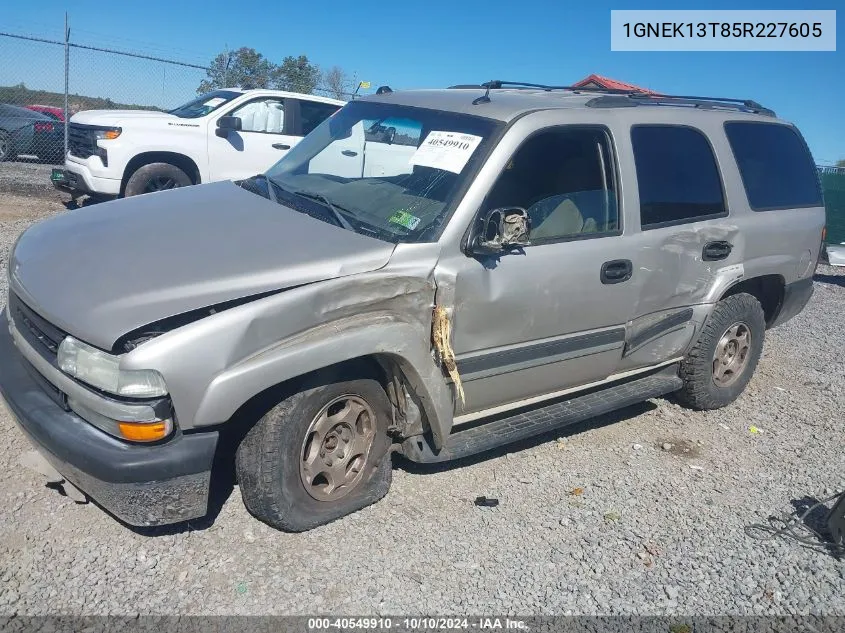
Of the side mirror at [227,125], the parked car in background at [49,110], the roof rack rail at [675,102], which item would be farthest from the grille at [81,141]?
the parked car in background at [49,110]

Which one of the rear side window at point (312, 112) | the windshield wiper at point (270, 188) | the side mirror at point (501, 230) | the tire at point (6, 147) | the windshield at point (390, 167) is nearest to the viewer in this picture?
the side mirror at point (501, 230)

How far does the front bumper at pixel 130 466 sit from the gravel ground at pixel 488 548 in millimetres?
342

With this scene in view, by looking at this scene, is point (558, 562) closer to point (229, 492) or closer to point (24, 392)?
point (229, 492)

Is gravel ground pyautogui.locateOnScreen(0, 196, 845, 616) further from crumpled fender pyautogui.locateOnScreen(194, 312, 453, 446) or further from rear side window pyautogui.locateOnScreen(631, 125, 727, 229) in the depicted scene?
rear side window pyautogui.locateOnScreen(631, 125, 727, 229)

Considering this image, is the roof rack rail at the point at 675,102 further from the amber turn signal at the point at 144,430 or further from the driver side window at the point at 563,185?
the amber turn signal at the point at 144,430

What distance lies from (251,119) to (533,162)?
730 cm

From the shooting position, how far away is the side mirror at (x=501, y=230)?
10.9ft

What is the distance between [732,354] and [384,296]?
303cm

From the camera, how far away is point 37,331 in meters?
3.01

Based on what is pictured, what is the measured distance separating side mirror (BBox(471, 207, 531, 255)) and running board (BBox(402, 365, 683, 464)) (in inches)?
36.5

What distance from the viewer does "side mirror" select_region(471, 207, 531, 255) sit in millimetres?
3320

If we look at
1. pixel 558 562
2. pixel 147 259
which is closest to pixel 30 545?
pixel 147 259

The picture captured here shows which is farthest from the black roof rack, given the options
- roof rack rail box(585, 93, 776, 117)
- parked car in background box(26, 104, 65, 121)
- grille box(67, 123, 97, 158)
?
parked car in background box(26, 104, 65, 121)

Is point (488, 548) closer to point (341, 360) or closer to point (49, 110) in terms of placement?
point (341, 360)
